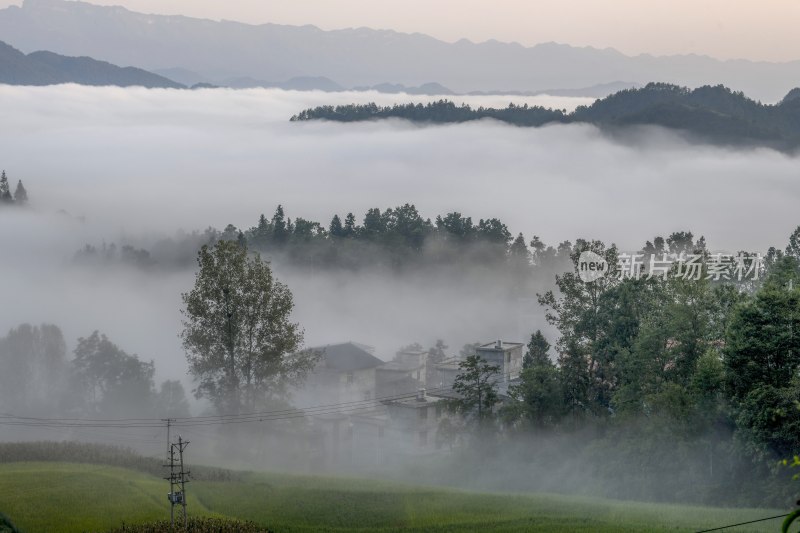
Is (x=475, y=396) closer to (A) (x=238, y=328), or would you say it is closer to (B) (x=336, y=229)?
→ (A) (x=238, y=328)

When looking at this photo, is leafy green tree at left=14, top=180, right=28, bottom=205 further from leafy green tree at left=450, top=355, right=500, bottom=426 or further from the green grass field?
the green grass field

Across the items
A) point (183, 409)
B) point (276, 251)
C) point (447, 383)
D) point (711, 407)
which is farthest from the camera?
point (276, 251)

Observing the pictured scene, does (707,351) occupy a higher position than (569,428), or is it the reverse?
(707,351)

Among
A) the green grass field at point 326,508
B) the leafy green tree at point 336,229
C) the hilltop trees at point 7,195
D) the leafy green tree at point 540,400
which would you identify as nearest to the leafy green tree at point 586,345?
the leafy green tree at point 540,400

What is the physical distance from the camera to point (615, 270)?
5419 centimetres

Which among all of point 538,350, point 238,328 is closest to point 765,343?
point 538,350

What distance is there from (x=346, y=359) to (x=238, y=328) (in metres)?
23.8

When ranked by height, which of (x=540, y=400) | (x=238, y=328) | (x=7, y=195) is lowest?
(x=540, y=400)

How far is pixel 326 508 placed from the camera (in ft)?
127

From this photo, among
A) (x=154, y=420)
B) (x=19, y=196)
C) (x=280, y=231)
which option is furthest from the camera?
(x=19, y=196)

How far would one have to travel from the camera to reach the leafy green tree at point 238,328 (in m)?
55.7

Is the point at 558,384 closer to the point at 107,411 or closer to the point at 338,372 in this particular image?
the point at 338,372

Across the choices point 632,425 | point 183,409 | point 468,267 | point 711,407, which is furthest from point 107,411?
point 468,267

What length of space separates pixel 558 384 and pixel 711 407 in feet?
36.3
